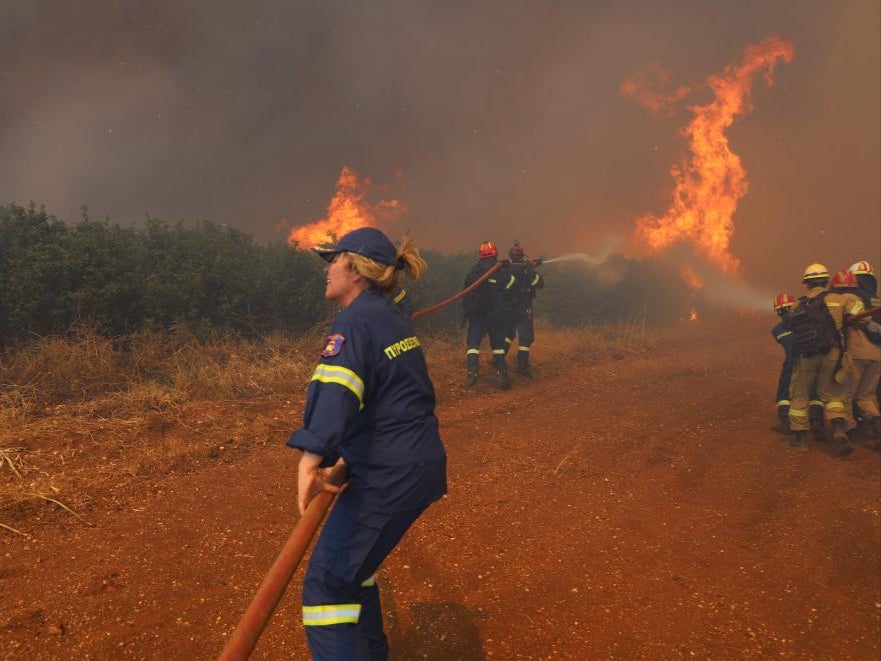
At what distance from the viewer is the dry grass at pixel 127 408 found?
4.79 meters

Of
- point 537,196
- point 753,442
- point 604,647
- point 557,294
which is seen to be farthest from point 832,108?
point 604,647

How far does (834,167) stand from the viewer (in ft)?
101

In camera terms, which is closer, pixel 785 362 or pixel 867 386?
pixel 867 386

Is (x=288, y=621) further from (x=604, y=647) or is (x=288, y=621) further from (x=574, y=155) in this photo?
(x=574, y=155)

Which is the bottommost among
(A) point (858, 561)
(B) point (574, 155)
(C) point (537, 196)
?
(A) point (858, 561)

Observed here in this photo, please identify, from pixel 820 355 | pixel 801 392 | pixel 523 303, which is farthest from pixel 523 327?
pixel 820 355

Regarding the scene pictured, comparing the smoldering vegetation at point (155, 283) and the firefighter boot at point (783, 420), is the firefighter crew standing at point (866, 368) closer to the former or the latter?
the firefighter boot at point (783, 420)

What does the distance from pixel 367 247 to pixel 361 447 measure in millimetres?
838

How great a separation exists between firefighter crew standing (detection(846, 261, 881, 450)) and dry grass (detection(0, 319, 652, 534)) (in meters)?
5.35

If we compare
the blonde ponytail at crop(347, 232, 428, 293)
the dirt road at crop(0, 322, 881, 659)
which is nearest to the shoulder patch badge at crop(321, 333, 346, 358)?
the blonde ponytail at crop(347, 232, 428, 293)

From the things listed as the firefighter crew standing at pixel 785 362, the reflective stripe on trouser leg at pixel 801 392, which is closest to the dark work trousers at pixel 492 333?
the firefighter crew standing at pixel 785 362

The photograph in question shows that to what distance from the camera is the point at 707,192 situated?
2217 centimetres

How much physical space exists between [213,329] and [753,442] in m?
7.71

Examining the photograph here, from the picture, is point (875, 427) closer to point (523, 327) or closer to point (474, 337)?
point (523, 327)
